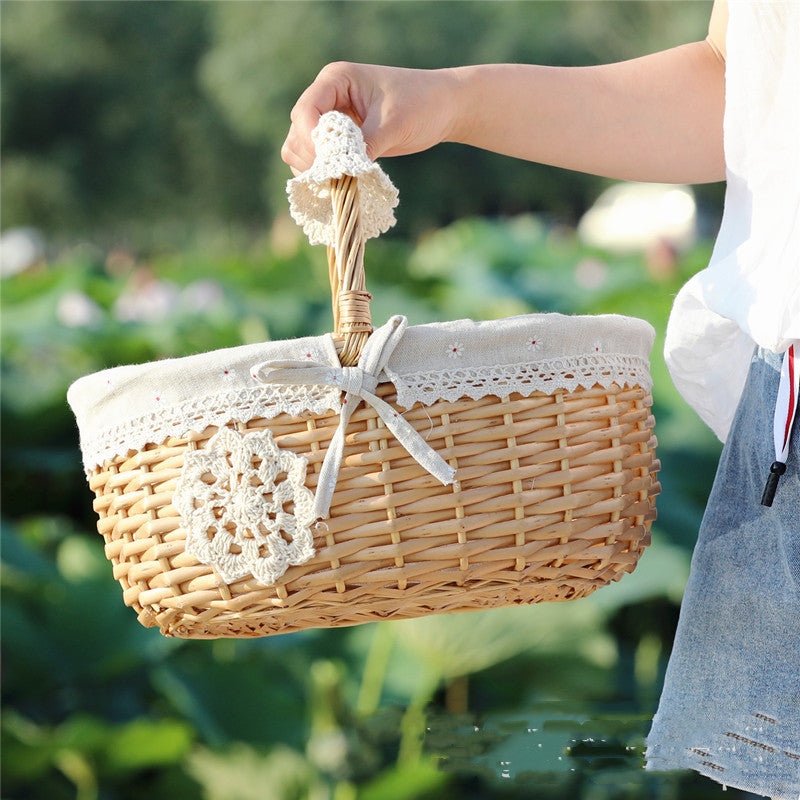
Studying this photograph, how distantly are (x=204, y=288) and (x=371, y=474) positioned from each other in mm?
1807

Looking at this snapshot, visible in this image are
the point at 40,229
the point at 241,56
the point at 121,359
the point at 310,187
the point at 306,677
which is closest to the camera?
the point at 310,187

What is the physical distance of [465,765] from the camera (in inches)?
29.8

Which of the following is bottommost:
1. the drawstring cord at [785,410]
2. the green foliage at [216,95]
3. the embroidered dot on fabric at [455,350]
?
the green foliage at [216,95]

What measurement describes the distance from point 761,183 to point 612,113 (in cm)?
17

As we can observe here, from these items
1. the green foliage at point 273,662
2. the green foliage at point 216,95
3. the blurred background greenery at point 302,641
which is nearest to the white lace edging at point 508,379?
the blurred background greenery at point 302,641

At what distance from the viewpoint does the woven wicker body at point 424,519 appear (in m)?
0.61

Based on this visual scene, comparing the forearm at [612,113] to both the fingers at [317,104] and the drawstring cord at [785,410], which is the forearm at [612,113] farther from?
the drawstring cord at [785,410]

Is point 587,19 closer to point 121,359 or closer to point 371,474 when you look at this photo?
point 121,359

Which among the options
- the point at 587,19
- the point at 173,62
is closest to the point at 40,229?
the point at 173,62

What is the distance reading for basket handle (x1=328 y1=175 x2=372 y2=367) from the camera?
2.03 ft

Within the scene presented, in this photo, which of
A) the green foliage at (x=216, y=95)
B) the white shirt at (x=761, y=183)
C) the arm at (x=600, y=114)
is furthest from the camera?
the green foliage at (x=216, y=95)

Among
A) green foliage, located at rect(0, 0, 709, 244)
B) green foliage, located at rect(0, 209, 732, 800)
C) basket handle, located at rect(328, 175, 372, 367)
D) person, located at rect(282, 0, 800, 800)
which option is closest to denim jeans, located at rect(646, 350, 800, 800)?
person, located at rect(282, 0, 800, 800)

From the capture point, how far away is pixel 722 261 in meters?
0.63

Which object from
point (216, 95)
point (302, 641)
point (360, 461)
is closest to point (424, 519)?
point (360, 461)
